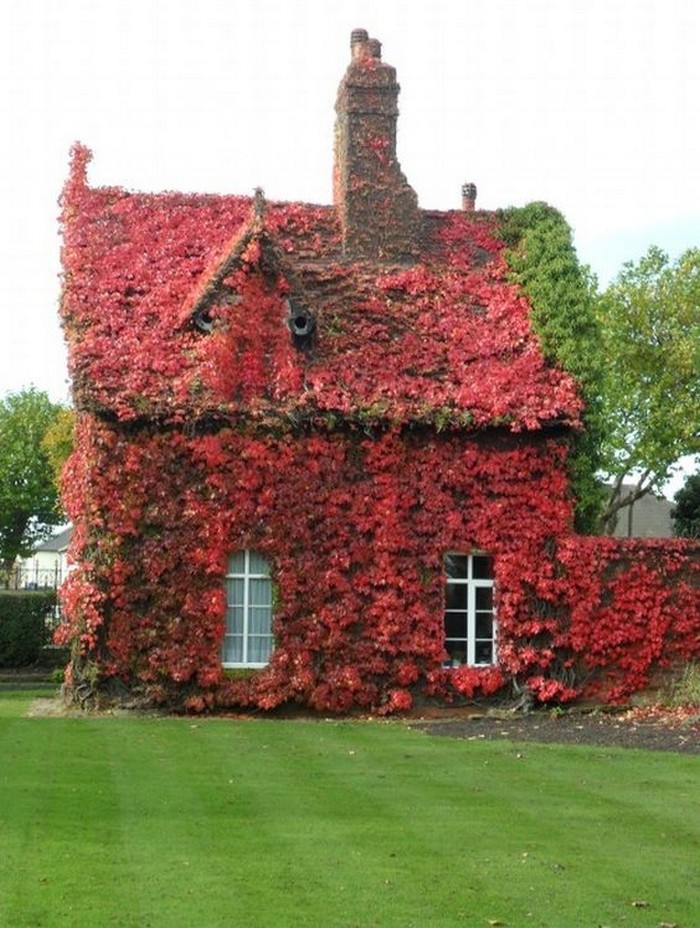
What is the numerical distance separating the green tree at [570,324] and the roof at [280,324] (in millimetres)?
246

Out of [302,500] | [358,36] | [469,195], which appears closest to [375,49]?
[358,36]

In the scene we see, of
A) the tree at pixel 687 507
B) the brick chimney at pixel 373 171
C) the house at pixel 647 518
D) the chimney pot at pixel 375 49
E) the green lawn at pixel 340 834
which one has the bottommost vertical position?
the green lawn at pixel 340 834

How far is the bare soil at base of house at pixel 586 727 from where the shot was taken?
18.1m

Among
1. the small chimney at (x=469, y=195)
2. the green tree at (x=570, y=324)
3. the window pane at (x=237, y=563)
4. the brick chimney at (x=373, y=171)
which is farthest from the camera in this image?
the small chimney at (x=469, y=195)

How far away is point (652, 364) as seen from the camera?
40781 mm

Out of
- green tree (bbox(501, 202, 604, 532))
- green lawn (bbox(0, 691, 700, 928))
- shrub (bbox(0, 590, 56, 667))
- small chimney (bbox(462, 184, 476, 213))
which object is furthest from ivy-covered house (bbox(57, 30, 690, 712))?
small chimney (bbox(462, 184, 476, 213))

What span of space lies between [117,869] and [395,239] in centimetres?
1683

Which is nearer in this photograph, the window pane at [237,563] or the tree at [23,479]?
the window pane at [237,563]

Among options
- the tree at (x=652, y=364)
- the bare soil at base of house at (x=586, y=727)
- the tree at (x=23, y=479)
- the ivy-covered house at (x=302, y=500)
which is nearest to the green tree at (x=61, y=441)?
the tree at (x=23, y=479)

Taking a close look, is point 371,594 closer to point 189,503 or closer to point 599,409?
point 189,503

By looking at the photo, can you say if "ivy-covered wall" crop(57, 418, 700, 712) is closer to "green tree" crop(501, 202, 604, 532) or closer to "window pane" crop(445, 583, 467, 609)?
"window pane" crop(445, 583, 467, 609)

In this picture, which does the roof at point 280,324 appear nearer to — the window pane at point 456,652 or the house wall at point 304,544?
the house wall at point 304,544

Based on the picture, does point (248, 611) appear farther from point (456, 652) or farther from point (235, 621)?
point (456, 652)

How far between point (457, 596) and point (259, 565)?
304cm
